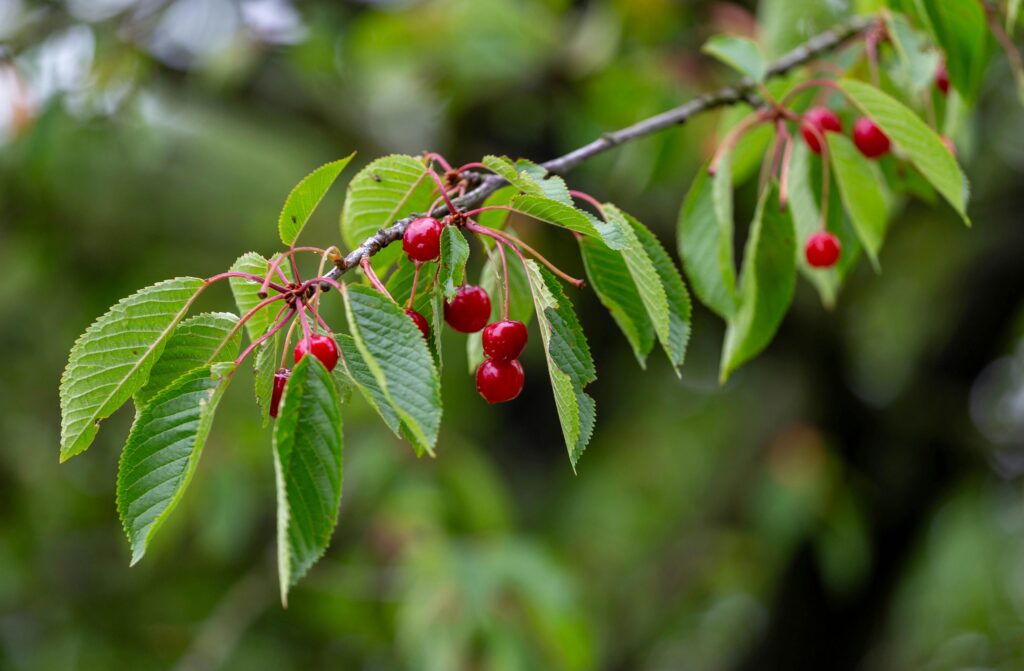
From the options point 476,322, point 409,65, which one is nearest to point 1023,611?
point 409,65

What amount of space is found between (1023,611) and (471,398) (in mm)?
3164

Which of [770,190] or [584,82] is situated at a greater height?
[770,190]

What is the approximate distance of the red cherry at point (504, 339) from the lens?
1031mm

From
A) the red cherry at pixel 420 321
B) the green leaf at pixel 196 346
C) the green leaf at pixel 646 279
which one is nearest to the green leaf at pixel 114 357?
the green leaf at pixel 196 346

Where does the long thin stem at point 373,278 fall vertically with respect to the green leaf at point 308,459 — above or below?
above

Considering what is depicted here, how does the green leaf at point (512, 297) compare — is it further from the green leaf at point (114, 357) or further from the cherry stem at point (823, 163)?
the cherry stem at point (823, 163)

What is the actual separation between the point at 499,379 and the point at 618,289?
0.29 m

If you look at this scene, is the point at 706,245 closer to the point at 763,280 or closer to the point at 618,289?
the point at 763,280

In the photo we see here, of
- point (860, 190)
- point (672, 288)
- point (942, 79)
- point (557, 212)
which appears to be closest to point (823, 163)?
point (860, 190)

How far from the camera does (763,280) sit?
1.44 meters

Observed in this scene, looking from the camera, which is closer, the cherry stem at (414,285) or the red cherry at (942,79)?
the cherry stem at (414,285)

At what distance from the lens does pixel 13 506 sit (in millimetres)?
4945

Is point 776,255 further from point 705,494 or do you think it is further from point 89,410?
point 705,494

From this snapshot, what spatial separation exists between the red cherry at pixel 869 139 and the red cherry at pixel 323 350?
0.94 meters
